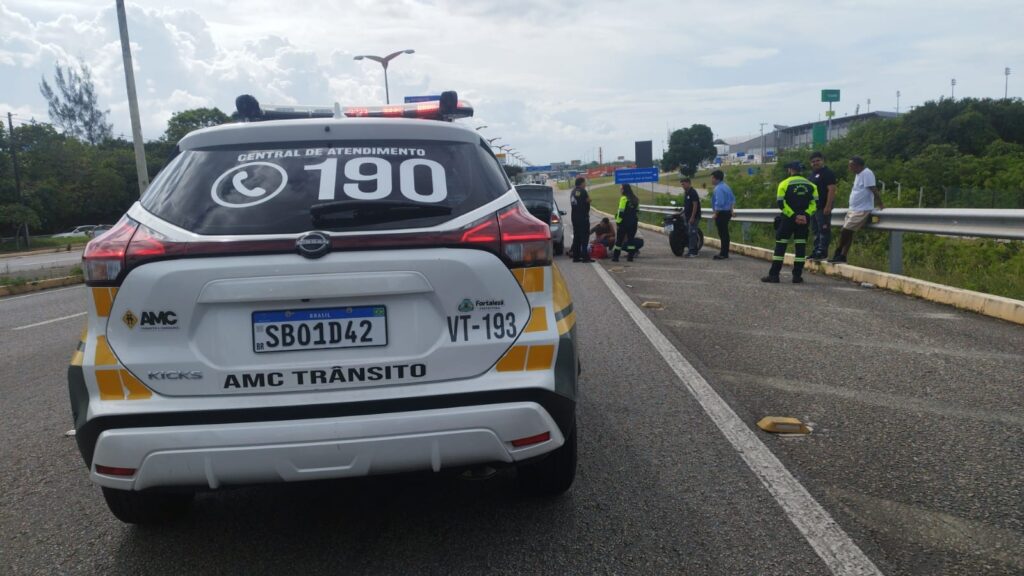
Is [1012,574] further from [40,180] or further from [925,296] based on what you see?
[40,180]

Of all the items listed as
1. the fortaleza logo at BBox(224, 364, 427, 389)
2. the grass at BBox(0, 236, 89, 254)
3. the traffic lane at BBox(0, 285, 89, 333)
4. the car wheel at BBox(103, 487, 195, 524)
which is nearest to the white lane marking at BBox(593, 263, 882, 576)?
the fortaleza logo at BBox(224, 364, 427, 389)

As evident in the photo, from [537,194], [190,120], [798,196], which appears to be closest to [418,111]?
[798,196]

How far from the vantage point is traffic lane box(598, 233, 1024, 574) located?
3.23 metres

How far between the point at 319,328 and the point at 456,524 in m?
1.14

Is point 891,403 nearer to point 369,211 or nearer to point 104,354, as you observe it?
point 369,211

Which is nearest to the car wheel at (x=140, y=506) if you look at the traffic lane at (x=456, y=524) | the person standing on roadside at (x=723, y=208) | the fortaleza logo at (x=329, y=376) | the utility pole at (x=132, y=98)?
the traffic lane at (x=456, y=524)

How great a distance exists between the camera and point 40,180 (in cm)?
6038

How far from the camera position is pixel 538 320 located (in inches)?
119

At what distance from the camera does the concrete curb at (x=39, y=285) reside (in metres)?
16.1

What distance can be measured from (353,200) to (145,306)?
834 mm

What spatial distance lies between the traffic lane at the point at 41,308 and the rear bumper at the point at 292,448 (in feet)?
27.7

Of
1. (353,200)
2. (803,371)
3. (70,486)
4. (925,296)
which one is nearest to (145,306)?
(353,200)

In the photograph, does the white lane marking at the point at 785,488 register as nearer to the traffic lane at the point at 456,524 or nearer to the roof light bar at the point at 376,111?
the traffic lane at the point at 456,524

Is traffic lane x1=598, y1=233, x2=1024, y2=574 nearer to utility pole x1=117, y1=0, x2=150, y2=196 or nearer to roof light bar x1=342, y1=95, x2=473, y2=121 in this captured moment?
roof light bar x1=342, y1=95, x2=473, y2=121
